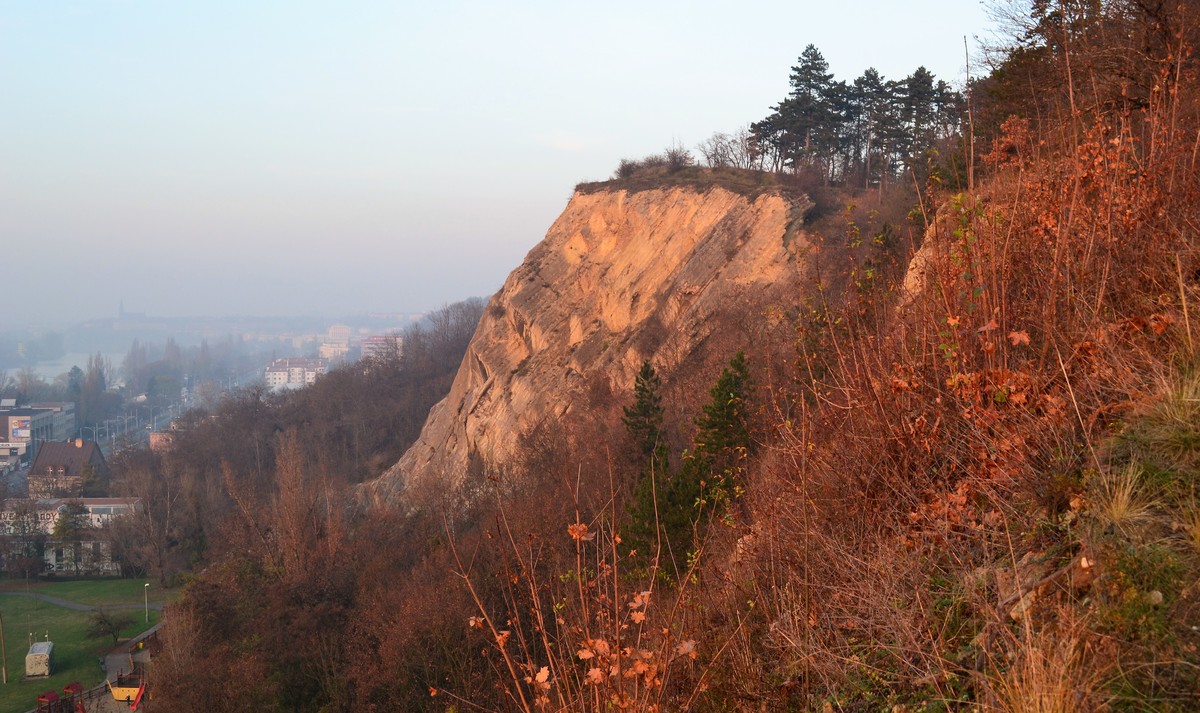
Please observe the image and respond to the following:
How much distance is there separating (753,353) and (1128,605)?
65.4 feet

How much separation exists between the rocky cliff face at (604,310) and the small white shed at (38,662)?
45.5 feet

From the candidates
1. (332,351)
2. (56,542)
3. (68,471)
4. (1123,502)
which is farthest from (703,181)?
(332,351)

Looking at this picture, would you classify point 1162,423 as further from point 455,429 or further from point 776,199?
point 455,429

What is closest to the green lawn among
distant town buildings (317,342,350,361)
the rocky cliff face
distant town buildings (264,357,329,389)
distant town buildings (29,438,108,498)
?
the rocky cliff face

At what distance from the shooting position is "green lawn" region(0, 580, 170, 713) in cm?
2831

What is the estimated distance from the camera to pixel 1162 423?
3477 millimetres

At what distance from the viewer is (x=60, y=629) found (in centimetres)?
3431

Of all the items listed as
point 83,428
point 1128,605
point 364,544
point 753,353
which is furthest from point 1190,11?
point 83,428

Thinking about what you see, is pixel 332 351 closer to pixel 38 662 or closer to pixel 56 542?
pixel 56 542

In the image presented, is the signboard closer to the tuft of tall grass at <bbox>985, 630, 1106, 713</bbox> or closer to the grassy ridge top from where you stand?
the grassy ridge top

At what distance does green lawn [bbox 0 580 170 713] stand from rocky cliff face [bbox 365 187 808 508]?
12792 millimetres

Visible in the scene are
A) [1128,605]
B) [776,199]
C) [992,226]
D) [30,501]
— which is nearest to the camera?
[1128,605]

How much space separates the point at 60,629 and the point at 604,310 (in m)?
26.6

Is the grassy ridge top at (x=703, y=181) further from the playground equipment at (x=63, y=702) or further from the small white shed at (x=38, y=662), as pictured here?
the small white shed at (x=38, y=662)
